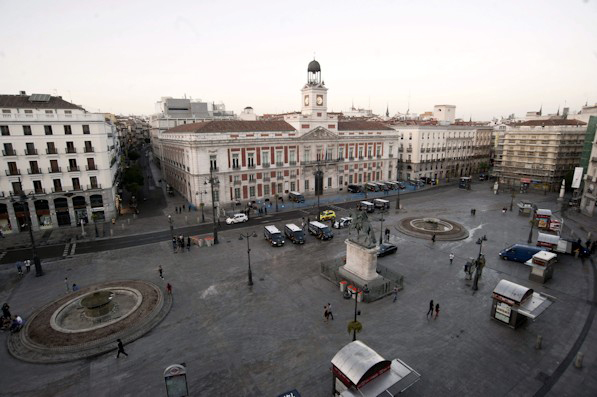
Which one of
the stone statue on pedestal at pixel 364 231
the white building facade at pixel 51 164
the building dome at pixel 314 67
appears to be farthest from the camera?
the building dome at pixel 314 67

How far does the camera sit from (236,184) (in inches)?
2184

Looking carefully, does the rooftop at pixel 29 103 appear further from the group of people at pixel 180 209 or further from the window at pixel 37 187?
the group of people at pixel 180 209

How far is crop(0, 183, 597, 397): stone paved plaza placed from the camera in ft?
54.9

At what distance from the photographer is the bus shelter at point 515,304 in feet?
67.2

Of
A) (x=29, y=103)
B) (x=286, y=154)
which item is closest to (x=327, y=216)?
(x=286, y=154)

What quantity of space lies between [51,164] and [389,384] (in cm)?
4565

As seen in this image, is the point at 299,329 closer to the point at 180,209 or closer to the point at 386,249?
the point at 386,249

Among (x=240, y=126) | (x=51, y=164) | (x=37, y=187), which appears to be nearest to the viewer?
(x=37, y=187)

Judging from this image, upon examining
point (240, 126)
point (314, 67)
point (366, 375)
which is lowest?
point (366, 375)

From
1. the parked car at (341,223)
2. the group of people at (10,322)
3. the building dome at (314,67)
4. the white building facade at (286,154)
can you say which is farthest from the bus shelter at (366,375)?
the building dome at (314,67)

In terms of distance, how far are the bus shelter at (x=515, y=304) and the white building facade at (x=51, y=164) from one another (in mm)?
46028

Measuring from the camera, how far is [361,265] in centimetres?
2656

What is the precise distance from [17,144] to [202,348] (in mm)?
37412

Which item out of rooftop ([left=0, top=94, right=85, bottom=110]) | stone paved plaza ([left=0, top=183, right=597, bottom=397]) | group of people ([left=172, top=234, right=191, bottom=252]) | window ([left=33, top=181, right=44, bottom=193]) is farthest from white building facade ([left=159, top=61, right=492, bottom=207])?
stone paved plaza ([left=0, top=183, right=597, bottom=397])
